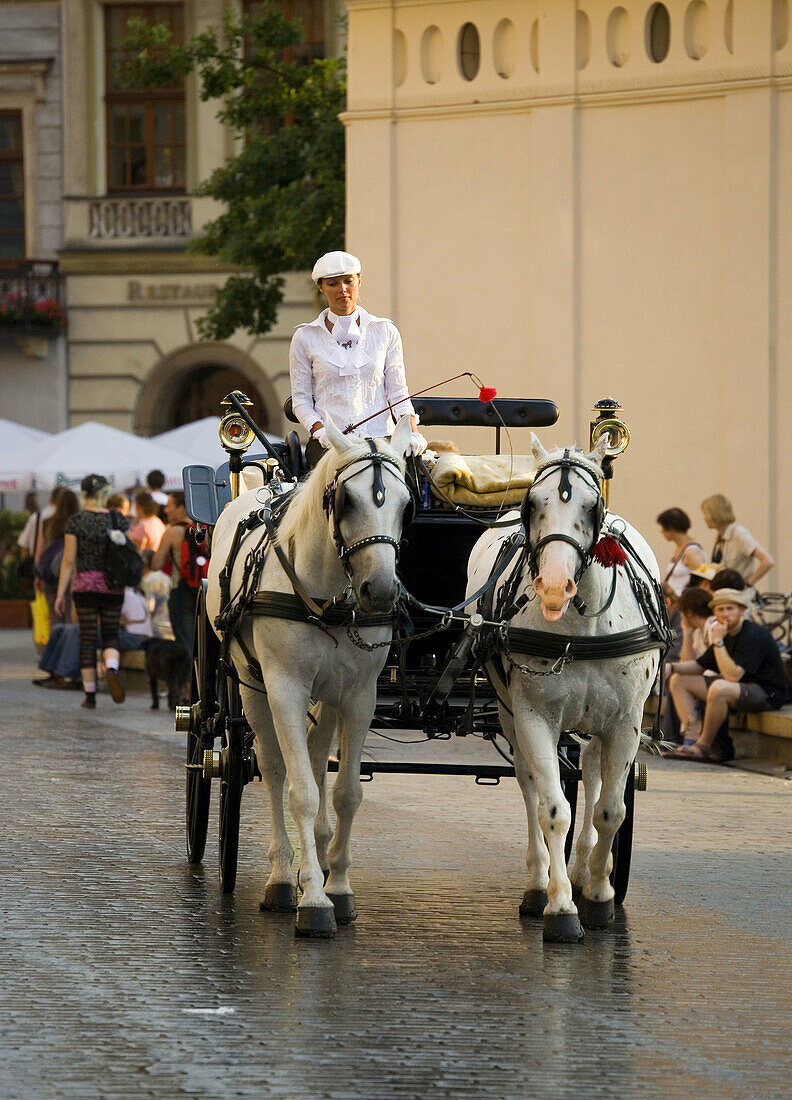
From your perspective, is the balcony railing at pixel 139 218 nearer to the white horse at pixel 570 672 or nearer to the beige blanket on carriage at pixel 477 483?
the beige blanket on carriage at pixel 477 483

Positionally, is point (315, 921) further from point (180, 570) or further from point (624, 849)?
point (180, 570)

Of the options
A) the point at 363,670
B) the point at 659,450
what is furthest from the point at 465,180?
the point at 363,670

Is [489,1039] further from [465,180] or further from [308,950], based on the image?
[465,180]

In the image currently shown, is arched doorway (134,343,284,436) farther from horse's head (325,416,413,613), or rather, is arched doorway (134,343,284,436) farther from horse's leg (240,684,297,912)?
horse's head (325,416,413,613)

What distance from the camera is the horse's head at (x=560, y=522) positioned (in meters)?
6.38

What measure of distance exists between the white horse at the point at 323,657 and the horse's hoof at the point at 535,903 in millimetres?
690

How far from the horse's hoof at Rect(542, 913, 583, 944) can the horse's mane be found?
1674 mm

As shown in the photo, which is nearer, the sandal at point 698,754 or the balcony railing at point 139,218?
the sandal at point 698,754

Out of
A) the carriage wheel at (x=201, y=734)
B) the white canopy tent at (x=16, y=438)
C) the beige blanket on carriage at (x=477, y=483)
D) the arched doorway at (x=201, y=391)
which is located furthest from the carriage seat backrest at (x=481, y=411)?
the arched doorway at (x=201, y=391)

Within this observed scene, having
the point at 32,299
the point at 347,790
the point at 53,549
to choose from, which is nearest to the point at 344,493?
the point at 347,790

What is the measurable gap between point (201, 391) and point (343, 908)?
2675 centimetres

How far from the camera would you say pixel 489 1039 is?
5.44 m

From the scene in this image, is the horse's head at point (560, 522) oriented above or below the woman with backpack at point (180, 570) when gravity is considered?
above

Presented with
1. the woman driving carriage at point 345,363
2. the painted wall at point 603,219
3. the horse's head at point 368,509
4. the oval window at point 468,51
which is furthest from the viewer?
the oval window at point 468,51
